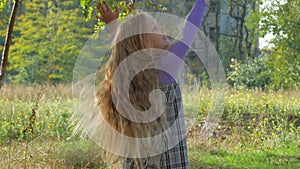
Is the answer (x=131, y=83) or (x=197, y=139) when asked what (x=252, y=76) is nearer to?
(x=197, y=139)

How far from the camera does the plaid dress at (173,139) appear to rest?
217cm

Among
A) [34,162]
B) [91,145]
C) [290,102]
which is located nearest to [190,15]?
[34,162]

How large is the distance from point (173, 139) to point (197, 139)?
4.02 m

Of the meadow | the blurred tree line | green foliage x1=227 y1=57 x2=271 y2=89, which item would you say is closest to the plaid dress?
the meadow

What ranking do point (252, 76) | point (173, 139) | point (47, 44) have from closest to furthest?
point (173, 139), point (252, 76), point (47, 44)

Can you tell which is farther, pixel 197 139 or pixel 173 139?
pixel 197 139

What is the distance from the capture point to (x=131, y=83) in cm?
213

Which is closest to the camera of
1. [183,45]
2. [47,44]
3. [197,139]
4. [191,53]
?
[183,45]

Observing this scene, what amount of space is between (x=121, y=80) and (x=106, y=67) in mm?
116

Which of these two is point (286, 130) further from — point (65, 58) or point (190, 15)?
point (65, 58)

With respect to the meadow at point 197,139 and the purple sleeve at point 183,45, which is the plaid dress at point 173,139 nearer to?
the purple sleeve at point 183,45

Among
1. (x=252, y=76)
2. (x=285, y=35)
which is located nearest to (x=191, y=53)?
(x=252, y=76)

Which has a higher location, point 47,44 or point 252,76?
point 47,44

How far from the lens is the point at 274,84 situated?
12531 millimetres
